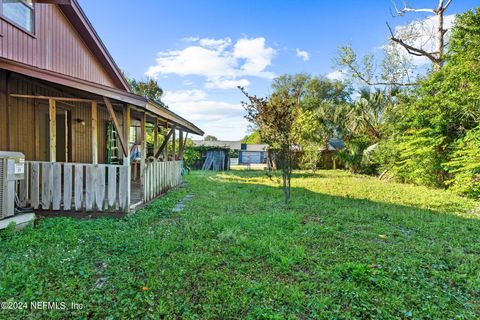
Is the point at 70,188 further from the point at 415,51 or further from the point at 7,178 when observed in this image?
the point at 415,51

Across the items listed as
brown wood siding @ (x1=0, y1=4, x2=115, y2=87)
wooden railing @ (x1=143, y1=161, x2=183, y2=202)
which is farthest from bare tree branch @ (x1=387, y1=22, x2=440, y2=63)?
brown wood siding @ (x1=0, y1=4, x2=115, y2=87)

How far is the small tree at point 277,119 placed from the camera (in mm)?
6598

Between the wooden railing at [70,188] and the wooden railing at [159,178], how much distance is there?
1.02m

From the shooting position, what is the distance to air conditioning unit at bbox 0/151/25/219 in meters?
4.18

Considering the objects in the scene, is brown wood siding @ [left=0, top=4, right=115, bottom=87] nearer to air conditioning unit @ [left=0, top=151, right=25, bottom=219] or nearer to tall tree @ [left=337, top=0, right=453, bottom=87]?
air conditioning unit @ [left=0, top=151, right=25, bottom=219]

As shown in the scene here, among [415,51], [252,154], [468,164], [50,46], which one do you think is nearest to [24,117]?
[50,46]

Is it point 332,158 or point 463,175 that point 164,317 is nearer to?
point 463,175

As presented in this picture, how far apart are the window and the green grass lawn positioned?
4.44 metres

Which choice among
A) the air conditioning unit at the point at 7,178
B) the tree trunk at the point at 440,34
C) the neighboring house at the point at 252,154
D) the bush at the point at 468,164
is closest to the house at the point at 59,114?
the air conditioning unit at the point at 7,178

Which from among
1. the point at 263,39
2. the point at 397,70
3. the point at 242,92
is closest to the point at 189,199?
the point at 242,92

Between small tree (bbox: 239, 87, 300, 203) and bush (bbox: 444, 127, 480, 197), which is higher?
small tree (bbox: 239, 87, 300, 203)

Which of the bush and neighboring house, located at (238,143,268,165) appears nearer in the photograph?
the bush

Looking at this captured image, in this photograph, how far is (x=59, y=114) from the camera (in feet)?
23.2

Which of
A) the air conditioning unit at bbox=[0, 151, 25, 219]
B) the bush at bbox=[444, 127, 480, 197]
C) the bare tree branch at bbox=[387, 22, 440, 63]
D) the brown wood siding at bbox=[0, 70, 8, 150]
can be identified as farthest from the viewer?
the bare tree branch at bbox=[387, 22, 440, 63]
